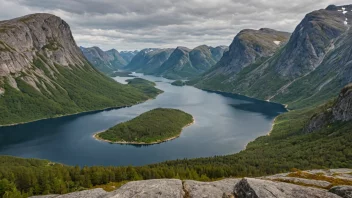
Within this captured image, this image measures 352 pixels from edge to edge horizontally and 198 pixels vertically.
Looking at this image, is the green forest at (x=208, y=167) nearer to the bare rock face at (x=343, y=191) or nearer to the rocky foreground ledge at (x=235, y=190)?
the rocky foreground ledge at (x=235, y=190)

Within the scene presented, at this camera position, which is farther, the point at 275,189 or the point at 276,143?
the point at 276,143

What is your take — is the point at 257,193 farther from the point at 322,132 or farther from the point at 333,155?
the point at 322,132

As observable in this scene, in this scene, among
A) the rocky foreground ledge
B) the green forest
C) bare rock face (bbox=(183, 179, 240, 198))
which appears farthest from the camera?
the green forest

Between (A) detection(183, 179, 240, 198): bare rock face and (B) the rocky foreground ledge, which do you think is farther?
(A) detection(183, 179, 240, 198): bare rock face

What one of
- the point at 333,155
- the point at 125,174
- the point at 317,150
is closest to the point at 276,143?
the point at 317,150

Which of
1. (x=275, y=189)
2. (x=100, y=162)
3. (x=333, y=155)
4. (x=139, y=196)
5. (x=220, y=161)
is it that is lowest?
(x=100, y=162)

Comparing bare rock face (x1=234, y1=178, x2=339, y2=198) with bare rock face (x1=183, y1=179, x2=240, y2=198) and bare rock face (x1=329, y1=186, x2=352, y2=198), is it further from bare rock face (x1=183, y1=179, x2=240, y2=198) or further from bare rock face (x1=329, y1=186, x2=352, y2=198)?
bare rock face (x1=183, y1=179, x2=240, y2=198)

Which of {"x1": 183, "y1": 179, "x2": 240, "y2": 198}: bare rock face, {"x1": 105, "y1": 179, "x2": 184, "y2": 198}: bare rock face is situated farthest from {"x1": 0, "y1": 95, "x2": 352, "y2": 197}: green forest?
{"x1": 183, "y1": 179, "x2": 240, "y2": 198}: bare rock face

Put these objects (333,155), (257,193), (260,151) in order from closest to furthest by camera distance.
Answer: (257,193)
(333,155)
(260,151)
